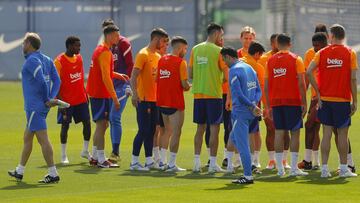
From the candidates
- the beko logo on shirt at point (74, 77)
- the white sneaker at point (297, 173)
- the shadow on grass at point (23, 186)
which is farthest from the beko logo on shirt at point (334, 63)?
the beko logo on shirt at point (74, 77)

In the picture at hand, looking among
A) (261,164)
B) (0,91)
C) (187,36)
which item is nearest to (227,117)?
(261,164)

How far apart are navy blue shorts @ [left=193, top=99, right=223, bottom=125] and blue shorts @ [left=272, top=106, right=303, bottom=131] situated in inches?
39.1

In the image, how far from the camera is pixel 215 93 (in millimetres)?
18781

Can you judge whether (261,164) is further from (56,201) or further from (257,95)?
(56,201)

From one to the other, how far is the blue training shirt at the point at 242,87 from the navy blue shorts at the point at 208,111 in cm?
160

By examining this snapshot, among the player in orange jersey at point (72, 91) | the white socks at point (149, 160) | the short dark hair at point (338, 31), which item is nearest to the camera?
the short dark hair at point (338, 31)

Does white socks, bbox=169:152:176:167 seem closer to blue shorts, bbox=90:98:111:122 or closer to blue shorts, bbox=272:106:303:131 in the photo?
Result: blue shorts, bbox=90:98:111:122

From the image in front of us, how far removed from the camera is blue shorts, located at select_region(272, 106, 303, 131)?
17984 millimetres

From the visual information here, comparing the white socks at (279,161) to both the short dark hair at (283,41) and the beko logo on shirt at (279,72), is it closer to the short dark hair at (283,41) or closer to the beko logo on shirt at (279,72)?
the beko logo on shirt at (279,72)

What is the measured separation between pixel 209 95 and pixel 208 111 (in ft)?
0.80

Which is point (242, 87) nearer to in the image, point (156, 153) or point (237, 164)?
point (237, 164)

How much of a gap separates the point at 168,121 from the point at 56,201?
4415mm

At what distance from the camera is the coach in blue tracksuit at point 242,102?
16828 mm

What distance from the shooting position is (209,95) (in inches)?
739
